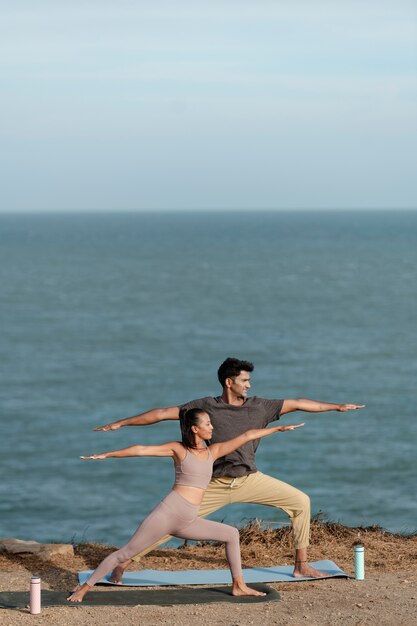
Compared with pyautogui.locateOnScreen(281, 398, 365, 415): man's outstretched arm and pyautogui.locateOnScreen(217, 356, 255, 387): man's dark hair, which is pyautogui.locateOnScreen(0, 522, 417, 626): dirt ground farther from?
pyautogui.locateOnScreen(217, 356, 255, 387): man's dark hair

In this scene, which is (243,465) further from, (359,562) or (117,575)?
(117,575)

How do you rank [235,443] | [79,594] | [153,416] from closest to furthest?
[79,594]
[235,443]
[153,416]

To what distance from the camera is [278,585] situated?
462 inches

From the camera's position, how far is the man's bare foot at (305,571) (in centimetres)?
1191

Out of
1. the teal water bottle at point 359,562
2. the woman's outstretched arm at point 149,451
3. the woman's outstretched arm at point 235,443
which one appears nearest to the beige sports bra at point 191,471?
the woman's outstretched arm at point 149,451

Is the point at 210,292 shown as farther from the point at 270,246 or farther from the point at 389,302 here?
the point at 270,246

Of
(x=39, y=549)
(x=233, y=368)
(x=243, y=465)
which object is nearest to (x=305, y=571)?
(x=243, y=465)

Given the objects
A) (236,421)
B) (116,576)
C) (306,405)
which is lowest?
(116,576)

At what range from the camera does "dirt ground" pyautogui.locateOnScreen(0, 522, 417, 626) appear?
10.5m

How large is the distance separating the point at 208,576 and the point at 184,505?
5.01 feet

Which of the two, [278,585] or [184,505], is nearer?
[184,505]

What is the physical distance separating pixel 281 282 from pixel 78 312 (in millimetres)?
30520

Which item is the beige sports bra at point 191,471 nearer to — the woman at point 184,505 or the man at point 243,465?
the woman at point 184,505

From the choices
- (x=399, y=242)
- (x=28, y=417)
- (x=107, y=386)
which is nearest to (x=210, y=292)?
(x=107, y=386)
